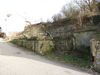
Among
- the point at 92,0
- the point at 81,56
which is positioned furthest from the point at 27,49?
the point at 92,0

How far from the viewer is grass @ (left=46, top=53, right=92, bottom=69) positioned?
12.2m

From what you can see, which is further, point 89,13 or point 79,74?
point 89,13

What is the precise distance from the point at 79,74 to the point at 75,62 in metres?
2.71

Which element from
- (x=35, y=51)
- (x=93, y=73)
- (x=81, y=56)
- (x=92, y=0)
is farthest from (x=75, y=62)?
(x=92, y=0)

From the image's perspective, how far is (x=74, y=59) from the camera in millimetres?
13289

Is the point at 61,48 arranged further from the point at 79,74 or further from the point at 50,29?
the point at 79,74

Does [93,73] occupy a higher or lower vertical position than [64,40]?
lower

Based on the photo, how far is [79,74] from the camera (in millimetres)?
10055

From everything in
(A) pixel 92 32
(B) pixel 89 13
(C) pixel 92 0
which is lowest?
(A) pixel 92 32

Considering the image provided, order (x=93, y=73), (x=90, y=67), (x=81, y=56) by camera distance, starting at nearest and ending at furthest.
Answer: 1. (x=93, y=73)
2. (x=90, y=67)
3. (x=81, y=56)

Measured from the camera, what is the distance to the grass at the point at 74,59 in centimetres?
1224

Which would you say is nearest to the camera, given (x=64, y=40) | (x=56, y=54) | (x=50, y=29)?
(x=56, y=54)

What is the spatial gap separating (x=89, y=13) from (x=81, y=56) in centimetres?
389

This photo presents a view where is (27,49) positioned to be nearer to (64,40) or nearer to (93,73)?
(64,40)
